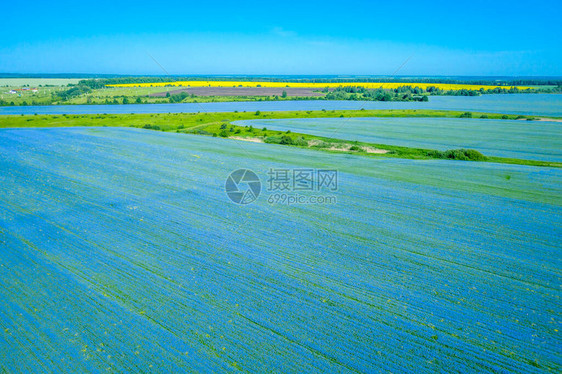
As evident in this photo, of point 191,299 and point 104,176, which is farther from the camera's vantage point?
point 104,176

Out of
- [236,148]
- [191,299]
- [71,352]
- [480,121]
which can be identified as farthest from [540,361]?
[480,121]

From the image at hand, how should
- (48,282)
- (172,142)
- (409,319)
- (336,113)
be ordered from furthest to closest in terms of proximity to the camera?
1. (336,113)
2. (172,142)
3. (48,282)
4. (409,319)

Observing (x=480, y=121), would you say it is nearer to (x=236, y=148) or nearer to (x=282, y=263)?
(x=236, y=148)

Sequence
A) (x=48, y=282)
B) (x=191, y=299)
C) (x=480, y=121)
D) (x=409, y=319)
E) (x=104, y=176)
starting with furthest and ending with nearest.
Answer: (x=480, y=121)
(x=104, y=176)
(x=48, y=282)
(x=191, y=299)
(x=409, y=319)

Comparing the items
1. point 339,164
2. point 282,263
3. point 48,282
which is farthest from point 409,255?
point 339,164

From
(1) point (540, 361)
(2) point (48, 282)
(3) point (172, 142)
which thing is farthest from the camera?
(3) point (172, 142)

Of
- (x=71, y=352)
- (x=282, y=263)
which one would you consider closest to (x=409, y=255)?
(x=282, y=263)

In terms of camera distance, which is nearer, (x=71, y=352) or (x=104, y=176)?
(x=71, y=352)

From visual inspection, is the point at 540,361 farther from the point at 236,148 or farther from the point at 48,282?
the point at 236,148

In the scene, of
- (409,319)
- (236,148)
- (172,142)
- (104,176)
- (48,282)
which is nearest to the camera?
(409,319)
